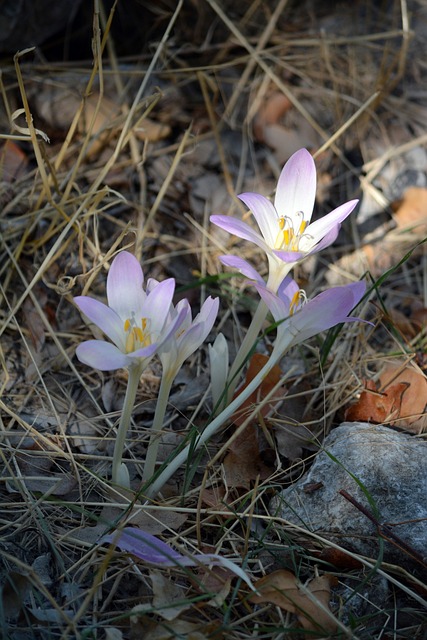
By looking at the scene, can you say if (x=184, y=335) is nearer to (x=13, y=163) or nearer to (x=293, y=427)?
(x=293, y=427)

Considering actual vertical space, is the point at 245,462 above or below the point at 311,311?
below

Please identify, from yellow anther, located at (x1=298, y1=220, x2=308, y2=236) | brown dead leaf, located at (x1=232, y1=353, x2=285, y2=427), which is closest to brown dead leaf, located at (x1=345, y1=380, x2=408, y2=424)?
brown dead leaf, located at (x1=232, y1=353, x2=285, y2=427)

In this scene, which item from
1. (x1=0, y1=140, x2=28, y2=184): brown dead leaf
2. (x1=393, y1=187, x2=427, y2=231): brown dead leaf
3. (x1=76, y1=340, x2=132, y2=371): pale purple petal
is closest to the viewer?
(x1=76, y1=340, x2=132, y2=371): pale purple petal

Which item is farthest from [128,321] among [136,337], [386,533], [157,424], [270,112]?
[270,112]

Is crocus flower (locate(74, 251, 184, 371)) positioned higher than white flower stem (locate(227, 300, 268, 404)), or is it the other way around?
crocus flower (locate(74, 251, 184, 371))

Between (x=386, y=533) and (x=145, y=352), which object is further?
(x=386, y=533)

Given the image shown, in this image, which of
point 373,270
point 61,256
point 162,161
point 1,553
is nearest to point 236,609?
point 1,553

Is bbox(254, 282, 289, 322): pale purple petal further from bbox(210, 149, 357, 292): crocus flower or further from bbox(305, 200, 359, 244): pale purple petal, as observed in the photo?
bbox(305, 200, 359, 244): pale purple petal
